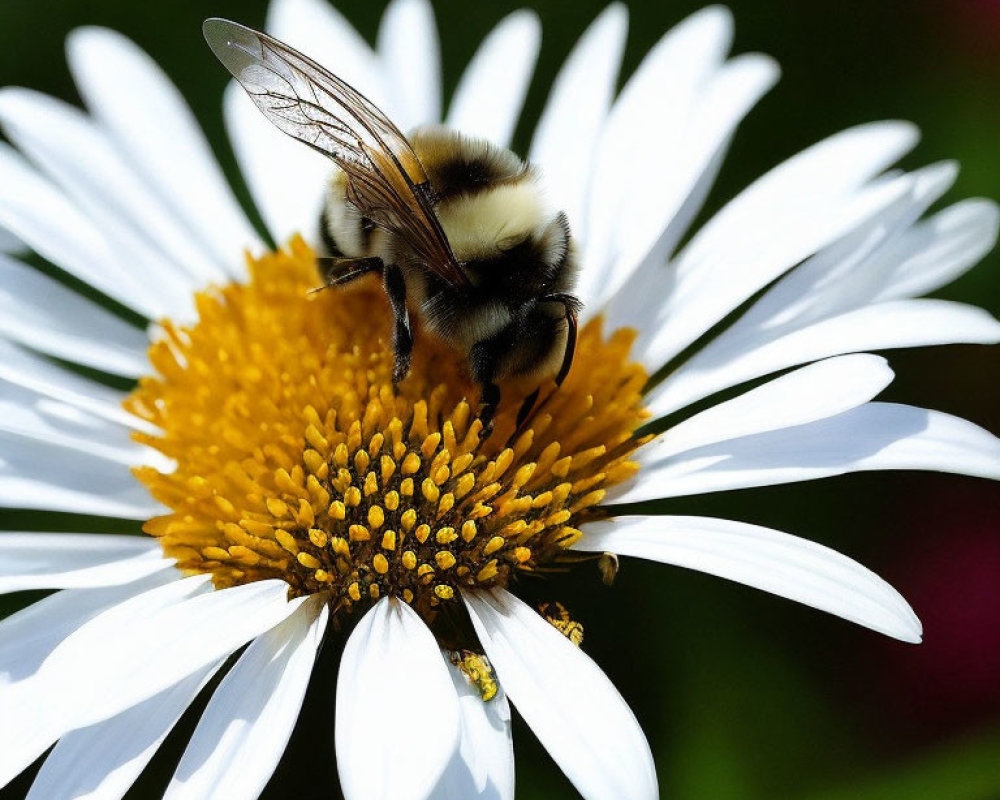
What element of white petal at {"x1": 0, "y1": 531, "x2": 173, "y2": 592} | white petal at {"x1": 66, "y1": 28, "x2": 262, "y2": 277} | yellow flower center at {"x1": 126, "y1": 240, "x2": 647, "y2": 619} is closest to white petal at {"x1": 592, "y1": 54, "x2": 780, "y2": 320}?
yellow flower center at {"x1": 126, "y1": 240, "x2": 647, "y2": 619}

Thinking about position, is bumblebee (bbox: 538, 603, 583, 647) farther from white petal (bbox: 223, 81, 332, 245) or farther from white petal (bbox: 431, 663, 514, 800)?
white petal (bbox: 223, 81, 332, 245)

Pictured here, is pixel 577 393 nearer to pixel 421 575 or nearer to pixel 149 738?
pixel 421 575

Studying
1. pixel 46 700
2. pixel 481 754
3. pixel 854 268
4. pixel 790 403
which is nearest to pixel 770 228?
pixel 854 268

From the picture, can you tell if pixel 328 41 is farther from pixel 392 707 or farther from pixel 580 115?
pixel 392 707

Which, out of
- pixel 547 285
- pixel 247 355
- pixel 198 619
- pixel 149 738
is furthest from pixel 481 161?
pixel 149 738

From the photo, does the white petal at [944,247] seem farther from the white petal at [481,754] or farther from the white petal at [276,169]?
the white petal at [276,169]

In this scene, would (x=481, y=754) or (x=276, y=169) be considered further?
(x=276, y=169)

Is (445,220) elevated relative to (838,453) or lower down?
elevated
